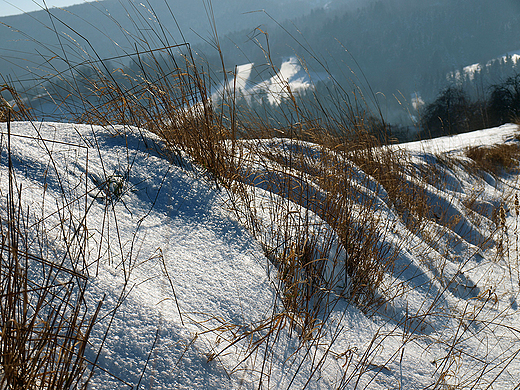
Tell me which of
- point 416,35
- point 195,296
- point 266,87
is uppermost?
point 416,35

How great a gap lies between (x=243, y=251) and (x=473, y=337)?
1031 mm

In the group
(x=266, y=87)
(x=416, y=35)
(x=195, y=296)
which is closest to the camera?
(x=195, y=296)

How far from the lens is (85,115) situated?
1757 mm

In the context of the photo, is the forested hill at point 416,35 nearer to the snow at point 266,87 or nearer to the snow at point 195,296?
the snow at point 266,87

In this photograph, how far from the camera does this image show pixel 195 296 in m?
0.83

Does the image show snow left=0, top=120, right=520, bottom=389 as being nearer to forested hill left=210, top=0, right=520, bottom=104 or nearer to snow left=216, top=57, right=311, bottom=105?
snow left=216, top=57, right=311, bottom=105

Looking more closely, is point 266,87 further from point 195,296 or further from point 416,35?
point 416,35

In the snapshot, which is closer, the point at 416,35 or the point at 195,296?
the point at 195,296

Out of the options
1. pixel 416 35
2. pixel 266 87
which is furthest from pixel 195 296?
pixel 416 35

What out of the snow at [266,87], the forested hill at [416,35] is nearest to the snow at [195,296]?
the snow at [266,87]

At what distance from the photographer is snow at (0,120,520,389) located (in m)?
0.66

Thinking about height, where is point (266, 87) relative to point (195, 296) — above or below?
above

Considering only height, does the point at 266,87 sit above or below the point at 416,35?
below

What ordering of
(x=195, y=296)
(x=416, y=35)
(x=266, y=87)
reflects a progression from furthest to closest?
(x=416, y=35), (x=266, y=87), (x=195, y=296)
